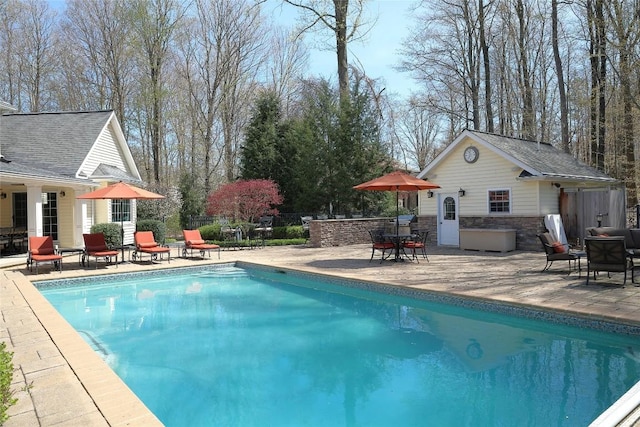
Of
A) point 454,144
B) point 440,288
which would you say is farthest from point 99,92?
point 440,288

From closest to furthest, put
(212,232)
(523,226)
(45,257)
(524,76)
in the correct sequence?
(45,257) → (523,226) → (212,232) → (524,76)

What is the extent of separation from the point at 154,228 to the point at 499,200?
45.5 feet

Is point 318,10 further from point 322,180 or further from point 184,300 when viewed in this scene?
point 184,300

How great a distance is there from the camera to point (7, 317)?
263 inches

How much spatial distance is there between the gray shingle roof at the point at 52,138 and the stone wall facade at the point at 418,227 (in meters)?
9.62

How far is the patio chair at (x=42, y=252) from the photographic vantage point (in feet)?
37.7

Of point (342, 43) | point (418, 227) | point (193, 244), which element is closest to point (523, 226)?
point (418, 227)

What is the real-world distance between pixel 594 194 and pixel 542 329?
10277 millimetres

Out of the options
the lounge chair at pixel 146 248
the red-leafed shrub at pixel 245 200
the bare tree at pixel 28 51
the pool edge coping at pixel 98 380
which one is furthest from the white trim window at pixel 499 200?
the bare tree at pixel 28 51

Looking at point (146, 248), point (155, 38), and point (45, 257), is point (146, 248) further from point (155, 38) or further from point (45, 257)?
point (155, 38)

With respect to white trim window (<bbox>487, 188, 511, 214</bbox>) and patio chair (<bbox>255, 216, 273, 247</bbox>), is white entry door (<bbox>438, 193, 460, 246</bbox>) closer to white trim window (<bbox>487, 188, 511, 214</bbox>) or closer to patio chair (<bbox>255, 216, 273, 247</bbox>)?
white trim window (<bbox>487, 188, 511, 214</bbox>)

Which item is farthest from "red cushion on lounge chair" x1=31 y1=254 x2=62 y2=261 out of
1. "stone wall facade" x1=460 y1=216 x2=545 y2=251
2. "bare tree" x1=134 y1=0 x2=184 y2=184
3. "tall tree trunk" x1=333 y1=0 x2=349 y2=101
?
"tall tree trunk" x1=333 y1=0 x2=349 y2=101

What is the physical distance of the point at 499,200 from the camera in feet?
50.5

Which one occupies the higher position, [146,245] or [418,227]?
[418,227]
